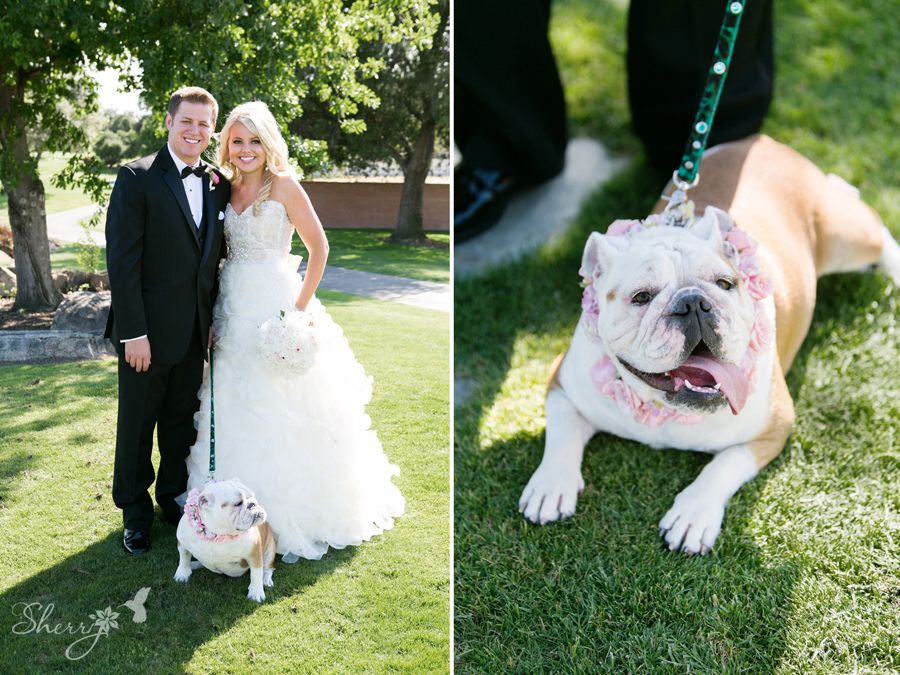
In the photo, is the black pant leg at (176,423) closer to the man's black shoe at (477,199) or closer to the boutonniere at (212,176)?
the boutonniere at (212,176)

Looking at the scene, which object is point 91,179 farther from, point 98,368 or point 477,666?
point 477,666

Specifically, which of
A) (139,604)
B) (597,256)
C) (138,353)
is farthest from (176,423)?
(597,256)

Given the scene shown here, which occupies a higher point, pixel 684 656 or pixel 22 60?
pixel 22 60

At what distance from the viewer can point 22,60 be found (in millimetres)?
2457

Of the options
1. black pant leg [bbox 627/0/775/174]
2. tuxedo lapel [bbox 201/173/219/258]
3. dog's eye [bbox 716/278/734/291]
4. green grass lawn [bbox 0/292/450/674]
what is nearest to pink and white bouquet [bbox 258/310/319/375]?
green grass lawn [bbox 0/292/450/674]

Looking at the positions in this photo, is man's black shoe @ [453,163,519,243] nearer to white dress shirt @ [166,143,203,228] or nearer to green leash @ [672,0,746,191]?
green leash @ [672,0,746,191]

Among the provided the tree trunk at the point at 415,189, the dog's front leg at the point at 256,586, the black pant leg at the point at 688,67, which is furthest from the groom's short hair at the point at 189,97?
the black pant leg at the point at 688,67

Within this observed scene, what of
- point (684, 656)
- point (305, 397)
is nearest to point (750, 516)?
point (684, 656)

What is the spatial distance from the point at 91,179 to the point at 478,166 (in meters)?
2.50

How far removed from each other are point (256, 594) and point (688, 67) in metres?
3.18

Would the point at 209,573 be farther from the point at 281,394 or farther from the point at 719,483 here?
the point at 719,483

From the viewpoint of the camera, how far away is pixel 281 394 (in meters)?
2.70

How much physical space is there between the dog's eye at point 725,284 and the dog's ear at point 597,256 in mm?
300

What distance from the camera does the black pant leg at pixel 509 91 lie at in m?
4.07
